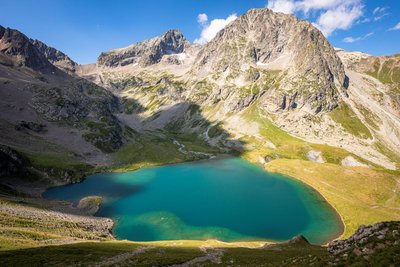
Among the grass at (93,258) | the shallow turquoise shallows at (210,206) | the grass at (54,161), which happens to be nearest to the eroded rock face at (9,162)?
the grass at (54,161)

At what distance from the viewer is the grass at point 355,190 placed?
9900 centimetres

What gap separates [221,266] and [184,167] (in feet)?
509

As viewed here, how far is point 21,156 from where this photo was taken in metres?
143

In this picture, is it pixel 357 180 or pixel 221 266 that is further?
pixel 357 180

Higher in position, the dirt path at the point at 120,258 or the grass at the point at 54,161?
the grass at the point at 54,161

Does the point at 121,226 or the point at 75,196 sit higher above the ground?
the point at 75,196

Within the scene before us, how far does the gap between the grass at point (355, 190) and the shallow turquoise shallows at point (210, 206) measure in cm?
518

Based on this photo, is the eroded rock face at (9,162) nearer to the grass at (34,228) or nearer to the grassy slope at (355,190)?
the grass at (34,228)

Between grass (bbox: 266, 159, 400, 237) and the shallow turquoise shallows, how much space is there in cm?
518

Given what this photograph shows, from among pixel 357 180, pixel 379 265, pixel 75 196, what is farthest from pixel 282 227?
pixel 75 196

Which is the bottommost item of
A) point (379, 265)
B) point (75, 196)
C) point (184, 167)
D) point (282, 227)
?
point (282, 227)

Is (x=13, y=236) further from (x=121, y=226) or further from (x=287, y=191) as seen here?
(x=287, y=191)

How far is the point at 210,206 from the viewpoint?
4286 inches

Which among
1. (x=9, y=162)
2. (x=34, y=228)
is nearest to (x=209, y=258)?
(x=34, y=228)
